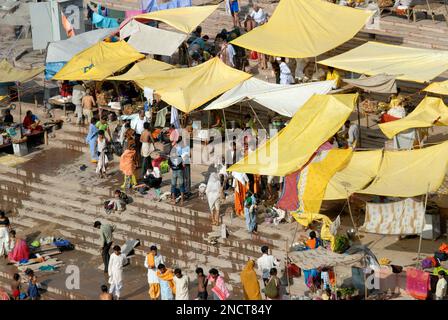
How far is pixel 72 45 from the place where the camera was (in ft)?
133

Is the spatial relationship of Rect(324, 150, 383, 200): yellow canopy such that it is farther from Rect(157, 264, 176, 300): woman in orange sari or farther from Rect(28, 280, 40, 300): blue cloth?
Rect(28, 280, 40, 300): blue cloth

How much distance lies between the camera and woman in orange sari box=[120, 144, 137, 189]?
35000 millimetres

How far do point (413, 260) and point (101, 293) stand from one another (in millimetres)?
7015

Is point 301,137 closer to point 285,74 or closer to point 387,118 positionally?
point 387,118

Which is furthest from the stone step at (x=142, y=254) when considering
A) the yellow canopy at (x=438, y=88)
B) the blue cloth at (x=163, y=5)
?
the blue cloth at (x=163, y=5)

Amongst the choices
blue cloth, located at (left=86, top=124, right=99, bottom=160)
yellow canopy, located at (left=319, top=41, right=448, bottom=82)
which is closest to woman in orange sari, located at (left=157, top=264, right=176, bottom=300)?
blue cloth, located at (left=86, top=124, right=99, bottom=160)

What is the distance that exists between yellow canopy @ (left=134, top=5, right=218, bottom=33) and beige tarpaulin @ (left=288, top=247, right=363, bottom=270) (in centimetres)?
1139

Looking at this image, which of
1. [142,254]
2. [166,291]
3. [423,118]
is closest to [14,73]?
[142,254]

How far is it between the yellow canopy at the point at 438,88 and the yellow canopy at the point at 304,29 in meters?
3.25

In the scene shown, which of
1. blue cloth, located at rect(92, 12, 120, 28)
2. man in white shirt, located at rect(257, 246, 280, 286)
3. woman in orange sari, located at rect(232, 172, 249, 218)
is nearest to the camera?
man in white shirt, located at rect(257, 246, 280, 286)

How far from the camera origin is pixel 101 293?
31.0 meters
